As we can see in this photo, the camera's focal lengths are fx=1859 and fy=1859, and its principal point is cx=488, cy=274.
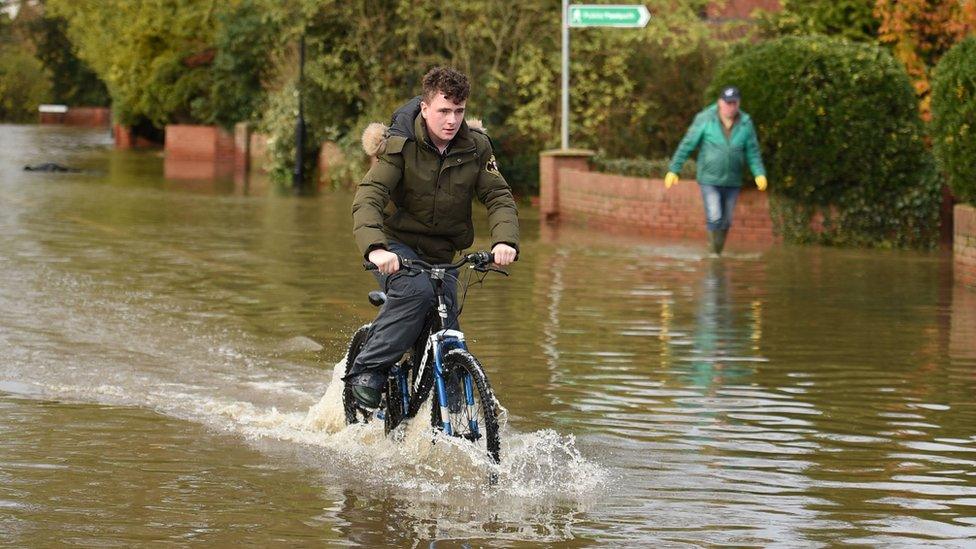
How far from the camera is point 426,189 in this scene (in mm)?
7594

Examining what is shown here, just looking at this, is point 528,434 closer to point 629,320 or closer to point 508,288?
point 629,320

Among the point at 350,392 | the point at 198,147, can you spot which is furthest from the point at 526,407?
the point at 198,147

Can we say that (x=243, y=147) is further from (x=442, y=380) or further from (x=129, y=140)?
(x=442, y=380)

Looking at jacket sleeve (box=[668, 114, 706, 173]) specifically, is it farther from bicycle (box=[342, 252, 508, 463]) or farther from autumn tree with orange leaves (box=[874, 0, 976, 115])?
bicycle (box=[342, 252, 508, 463])

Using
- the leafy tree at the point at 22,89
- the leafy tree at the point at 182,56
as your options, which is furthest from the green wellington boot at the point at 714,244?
the leafy tree at the point at 22,89

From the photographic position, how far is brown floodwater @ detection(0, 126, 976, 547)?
268 inches

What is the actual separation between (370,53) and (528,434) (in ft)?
72.6

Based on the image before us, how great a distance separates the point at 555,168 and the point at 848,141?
18.0 ft

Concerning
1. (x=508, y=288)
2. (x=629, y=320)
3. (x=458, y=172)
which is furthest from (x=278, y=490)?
(x=508, y=288)

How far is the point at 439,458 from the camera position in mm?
7586

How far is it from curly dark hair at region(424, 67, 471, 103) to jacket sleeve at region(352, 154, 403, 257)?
1.12 ft

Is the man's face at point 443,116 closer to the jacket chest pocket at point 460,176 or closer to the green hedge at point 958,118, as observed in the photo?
the jacket chest pocket at point 460,176

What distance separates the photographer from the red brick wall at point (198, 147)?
4334cm

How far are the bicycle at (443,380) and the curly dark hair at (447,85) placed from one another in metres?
0.64
